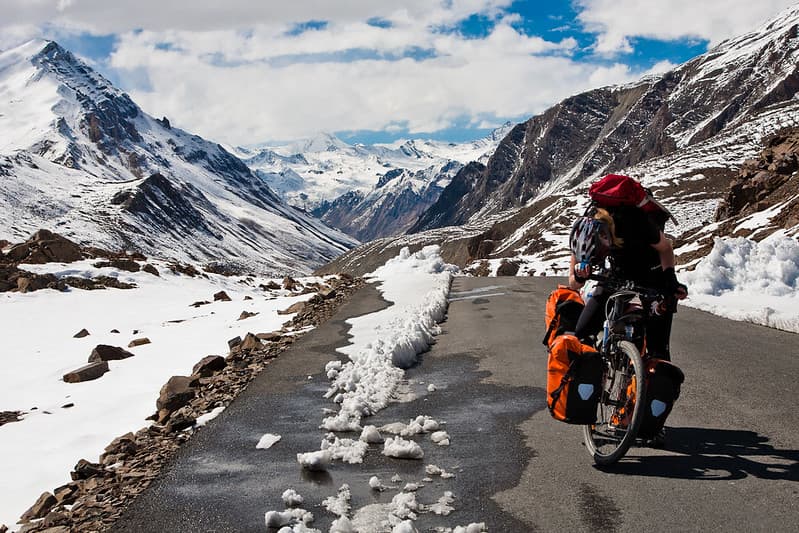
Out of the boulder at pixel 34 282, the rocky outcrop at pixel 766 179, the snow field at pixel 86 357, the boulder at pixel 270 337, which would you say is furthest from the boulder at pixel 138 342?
the rocky outcrop at pixel 766 179

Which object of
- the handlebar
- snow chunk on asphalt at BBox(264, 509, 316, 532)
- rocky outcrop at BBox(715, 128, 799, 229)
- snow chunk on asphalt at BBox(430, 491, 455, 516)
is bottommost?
snow chunk on asphalt at BBox(264, 509, 316, 532)

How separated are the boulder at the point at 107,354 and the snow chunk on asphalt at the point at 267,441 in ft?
32.2

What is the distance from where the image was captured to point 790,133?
35375mm

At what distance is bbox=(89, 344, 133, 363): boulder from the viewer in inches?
603

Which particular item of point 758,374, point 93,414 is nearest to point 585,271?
point 758,374

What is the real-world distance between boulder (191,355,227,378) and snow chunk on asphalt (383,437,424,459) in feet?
17.4

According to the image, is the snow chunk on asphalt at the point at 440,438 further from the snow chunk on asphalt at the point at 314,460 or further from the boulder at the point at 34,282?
the boulder at the point at 34,282

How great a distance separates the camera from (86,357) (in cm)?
1675

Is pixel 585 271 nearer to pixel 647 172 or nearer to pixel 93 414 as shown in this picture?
pixel 93 414

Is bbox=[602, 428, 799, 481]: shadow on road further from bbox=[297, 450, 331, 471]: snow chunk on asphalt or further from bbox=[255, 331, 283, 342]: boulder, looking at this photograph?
bbox=[255, 331, 283, 342]: boulder

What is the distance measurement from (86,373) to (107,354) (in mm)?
1285

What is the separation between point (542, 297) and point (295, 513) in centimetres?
1417

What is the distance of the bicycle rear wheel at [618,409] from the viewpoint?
5324 mm

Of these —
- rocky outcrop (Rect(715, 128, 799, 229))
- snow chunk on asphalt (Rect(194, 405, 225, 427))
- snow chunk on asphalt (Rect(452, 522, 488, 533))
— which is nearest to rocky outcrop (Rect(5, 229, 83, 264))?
snow chunk on asphalt (Rect(194, 405, 225, 427))
